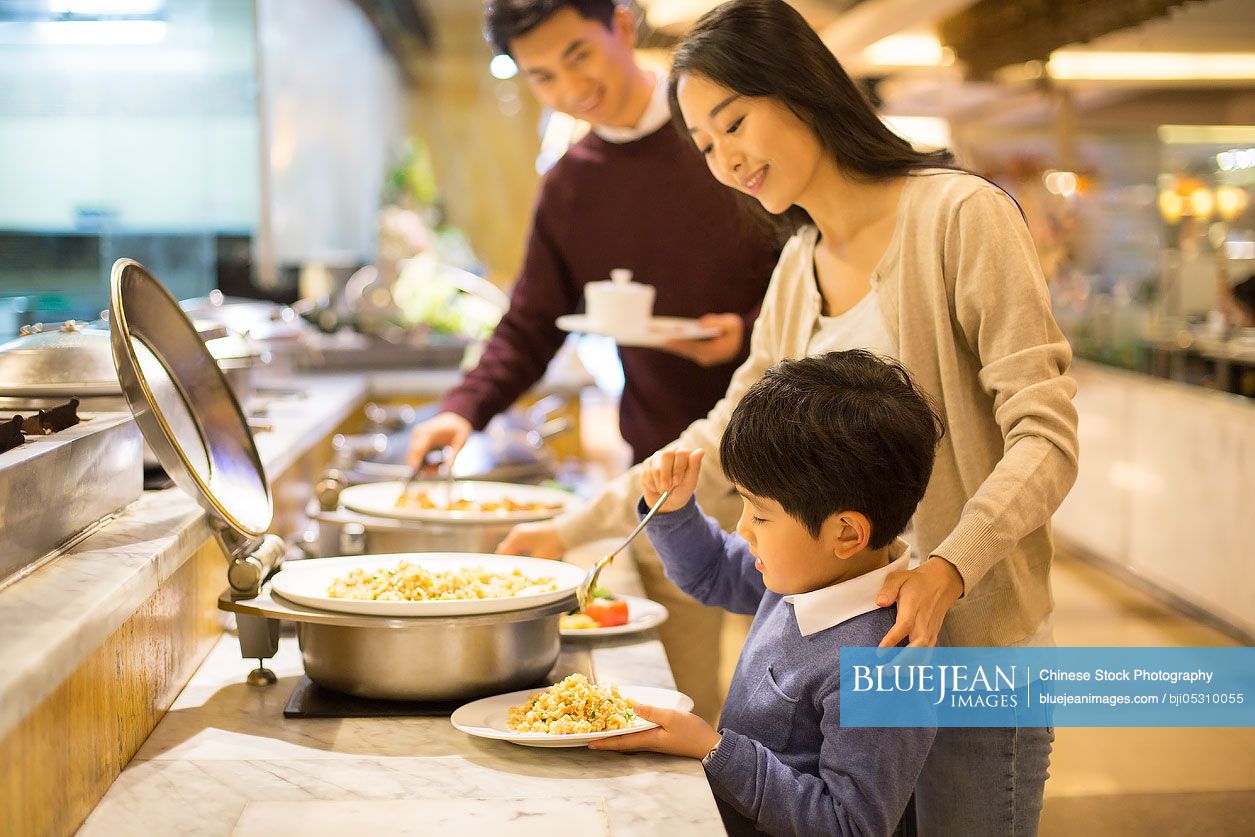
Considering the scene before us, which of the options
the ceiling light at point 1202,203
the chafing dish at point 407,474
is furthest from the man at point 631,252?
the ceiling light at point 1202,203

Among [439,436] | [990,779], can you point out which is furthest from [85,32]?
[990,779]

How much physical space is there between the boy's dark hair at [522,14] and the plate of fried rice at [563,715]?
1.35 m

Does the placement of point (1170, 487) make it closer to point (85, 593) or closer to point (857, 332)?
point (857, 332)

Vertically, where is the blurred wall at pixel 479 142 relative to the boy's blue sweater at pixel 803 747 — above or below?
above

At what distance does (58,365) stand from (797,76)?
1.01m

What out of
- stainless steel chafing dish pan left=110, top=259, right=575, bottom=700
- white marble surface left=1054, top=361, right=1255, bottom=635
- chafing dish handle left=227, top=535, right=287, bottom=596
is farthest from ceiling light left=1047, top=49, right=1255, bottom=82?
chafing dish handle left=227, top=535, right=287, bottom=596

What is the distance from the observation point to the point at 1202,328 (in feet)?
18.3

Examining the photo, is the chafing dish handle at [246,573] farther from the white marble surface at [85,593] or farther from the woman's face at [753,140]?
the woman's face at [753,140]

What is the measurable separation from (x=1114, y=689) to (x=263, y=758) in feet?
3.94

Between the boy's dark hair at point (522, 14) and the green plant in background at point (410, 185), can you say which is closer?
the boy's dark hair at point (522, 14)

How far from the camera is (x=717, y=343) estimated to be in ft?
7.78

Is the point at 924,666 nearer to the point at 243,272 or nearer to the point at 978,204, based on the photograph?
the point at 978,204

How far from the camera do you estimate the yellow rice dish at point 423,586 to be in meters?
1.48

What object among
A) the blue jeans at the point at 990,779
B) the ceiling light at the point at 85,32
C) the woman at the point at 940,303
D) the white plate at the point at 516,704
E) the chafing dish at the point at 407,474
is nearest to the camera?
the white plate at the point at 516,704
